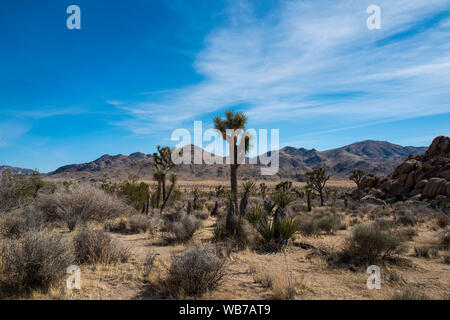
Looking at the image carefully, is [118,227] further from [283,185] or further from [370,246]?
[283,185]

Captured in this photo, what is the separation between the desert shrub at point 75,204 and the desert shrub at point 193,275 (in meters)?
8.39

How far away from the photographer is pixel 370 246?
7938 millimetres

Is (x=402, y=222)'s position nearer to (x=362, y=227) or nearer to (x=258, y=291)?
(x=362, y=227)

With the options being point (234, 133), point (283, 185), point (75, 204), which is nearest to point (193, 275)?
point (75, 204)

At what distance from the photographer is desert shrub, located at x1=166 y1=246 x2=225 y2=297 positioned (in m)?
5.34

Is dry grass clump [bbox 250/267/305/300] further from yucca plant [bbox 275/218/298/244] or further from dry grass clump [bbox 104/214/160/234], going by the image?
dry grass clump [bbox 104/214/160/234]

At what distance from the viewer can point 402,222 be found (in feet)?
55.5

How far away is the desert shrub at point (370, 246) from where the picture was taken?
7840mm

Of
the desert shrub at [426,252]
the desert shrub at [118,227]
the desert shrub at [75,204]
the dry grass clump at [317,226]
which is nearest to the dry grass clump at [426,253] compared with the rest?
the desert shrub at [426,252]

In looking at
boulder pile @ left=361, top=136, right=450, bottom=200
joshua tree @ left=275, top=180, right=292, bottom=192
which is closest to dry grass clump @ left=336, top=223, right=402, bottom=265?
joshua tree @ left=275, top=180, right=292, bottom=192

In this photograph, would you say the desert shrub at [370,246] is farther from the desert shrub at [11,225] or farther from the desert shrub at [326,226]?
the desert shrub at [11,225]

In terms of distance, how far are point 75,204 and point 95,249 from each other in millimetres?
5996
